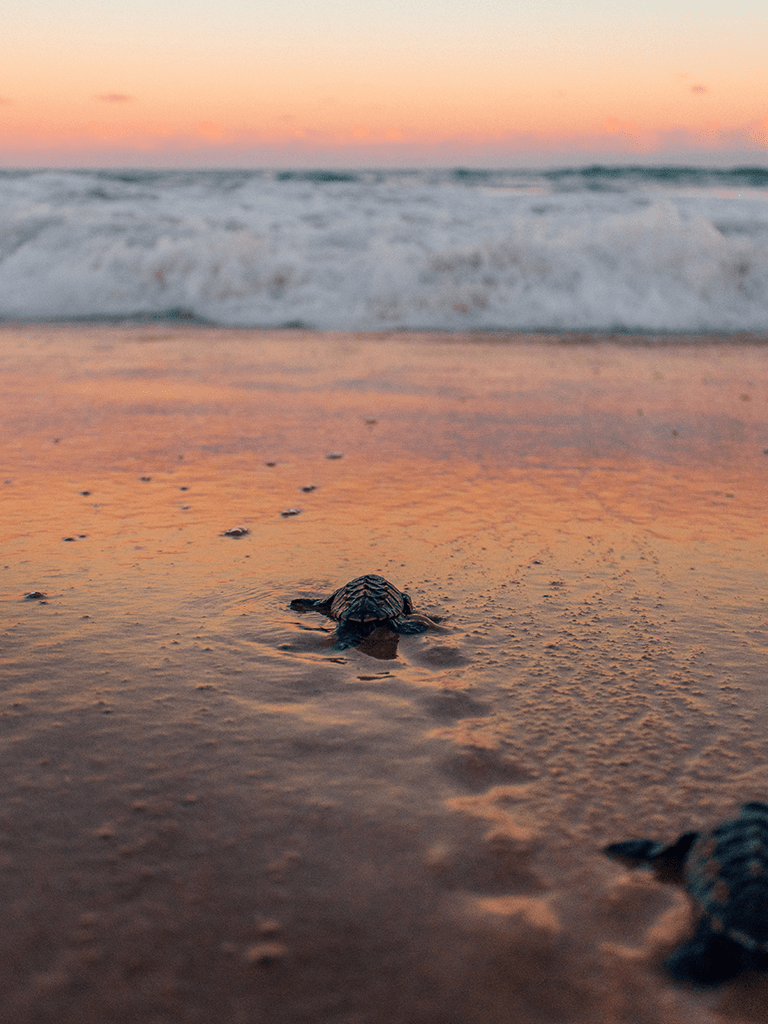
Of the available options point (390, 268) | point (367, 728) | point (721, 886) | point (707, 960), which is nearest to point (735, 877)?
point (721, 886)

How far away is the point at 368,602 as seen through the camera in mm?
2475

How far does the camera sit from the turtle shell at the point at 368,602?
2.46m

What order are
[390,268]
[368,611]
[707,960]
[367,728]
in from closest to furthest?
[707,960] → [367,728] → [368,611] → [390,268]

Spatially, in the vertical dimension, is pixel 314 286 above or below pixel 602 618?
above

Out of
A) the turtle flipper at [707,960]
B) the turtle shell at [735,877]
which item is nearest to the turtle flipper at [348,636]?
the turtle shell at [735,877]

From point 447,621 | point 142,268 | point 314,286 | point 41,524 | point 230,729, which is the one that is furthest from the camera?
point 142,268

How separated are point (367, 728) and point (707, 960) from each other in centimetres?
90

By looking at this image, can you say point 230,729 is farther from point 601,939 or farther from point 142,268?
point 142,268

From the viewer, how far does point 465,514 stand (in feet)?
11.8

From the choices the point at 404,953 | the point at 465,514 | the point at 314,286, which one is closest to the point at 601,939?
the point at 404,953

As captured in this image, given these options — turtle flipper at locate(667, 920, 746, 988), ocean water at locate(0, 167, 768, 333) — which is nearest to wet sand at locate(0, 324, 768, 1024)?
turtle flipper at locate(667, 920, 746, 988)

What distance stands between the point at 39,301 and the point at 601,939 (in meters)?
11.8

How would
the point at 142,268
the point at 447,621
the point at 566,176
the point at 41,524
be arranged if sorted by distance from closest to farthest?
the point at 447,621
the point at 41,524
the point at 142,268
the point at 566,176

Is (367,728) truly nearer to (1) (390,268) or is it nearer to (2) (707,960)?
(2) (707,960)
